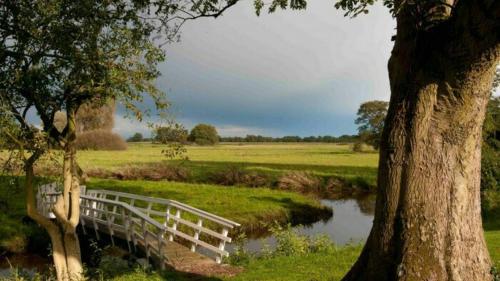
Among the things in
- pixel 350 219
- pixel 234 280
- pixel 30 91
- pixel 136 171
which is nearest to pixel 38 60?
pixel 30 91

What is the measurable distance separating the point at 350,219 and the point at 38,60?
75.4 ft

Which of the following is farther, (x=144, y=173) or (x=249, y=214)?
(x=144, y=173)

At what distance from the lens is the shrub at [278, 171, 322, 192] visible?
42188mm

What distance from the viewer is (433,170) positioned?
708cm

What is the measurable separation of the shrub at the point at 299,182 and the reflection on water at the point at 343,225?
170 inches

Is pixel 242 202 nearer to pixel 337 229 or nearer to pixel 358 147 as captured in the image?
pixel 337 229

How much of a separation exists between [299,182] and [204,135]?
97.7 meters

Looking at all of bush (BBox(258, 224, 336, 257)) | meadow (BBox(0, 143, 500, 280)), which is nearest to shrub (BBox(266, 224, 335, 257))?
bush (BBox(258, 224, 336, 257))

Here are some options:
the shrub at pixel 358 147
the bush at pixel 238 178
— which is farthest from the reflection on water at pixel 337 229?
the shrub at pixel 358 147

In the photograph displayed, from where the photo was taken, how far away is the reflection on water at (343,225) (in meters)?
23.2

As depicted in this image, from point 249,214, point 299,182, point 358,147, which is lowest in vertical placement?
point 249,214

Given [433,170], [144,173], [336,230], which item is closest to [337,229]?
[336,230]

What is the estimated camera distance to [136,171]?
48.6m

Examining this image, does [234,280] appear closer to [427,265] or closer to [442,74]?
[427,265]
